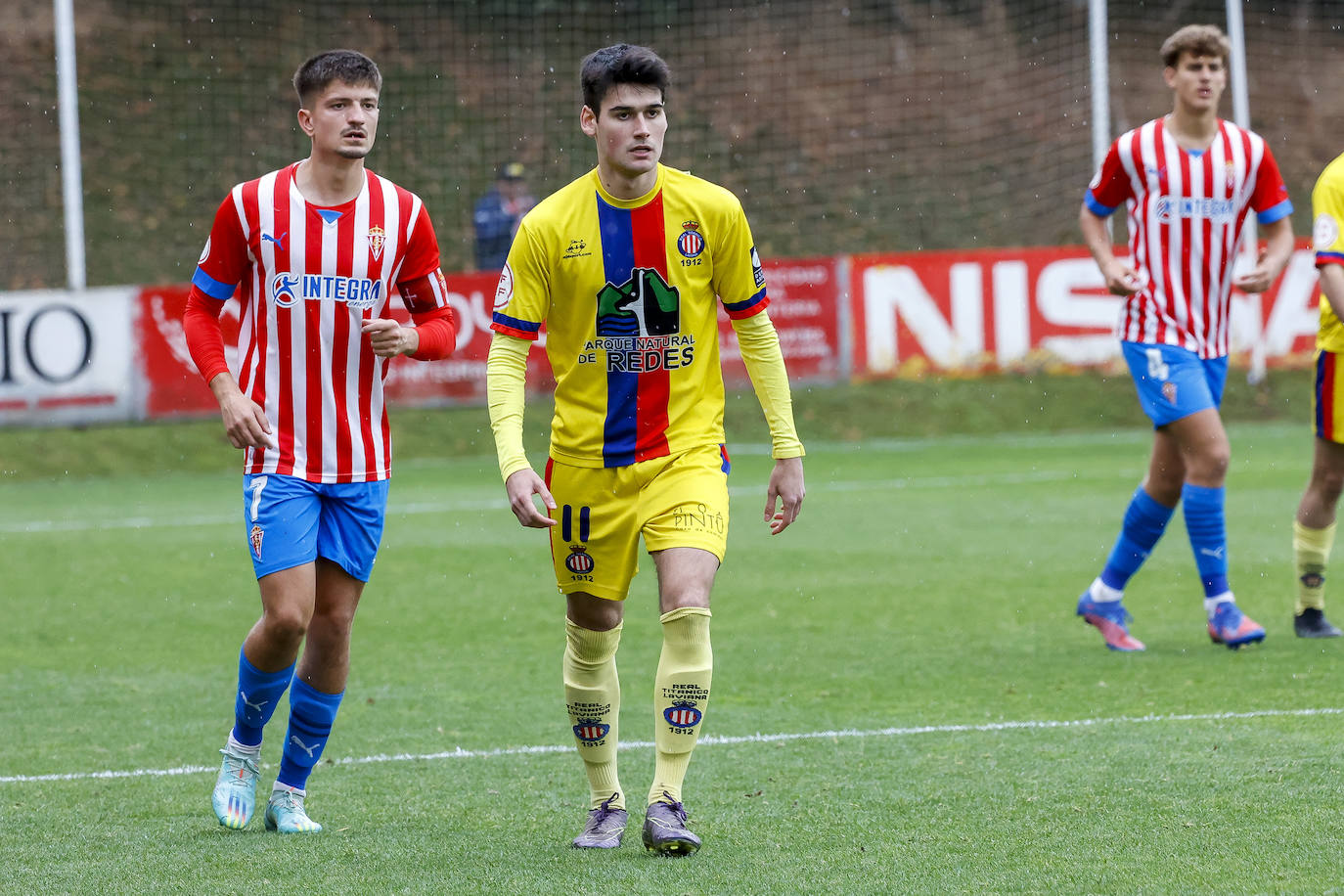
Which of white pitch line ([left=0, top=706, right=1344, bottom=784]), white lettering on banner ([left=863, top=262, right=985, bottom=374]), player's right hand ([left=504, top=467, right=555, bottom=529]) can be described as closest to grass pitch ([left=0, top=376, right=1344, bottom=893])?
white pitch line ([left=0, top=706, right=1344, bottom=784])

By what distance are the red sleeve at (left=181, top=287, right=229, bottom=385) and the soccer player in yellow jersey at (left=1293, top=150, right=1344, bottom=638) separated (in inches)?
168

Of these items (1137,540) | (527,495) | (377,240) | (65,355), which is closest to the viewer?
(527,495)

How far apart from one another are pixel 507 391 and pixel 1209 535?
12.0 ft

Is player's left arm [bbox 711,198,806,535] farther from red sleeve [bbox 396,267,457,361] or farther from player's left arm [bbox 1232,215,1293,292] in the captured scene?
player's left arm [bbox 1232,215,1293,292]

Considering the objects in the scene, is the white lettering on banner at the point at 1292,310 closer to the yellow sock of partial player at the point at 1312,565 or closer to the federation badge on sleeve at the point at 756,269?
the yellow sock of partial player at the point at 1312,565

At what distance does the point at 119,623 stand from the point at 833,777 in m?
4.52

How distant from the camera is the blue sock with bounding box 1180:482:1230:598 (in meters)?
6.72

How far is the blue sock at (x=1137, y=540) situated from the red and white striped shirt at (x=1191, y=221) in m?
0.66

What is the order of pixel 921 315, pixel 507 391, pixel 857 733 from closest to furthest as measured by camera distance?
pixel 507 391 < pixel 857 733 < pixel 921 315

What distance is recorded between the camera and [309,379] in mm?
4500

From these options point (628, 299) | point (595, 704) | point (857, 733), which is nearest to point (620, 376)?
point (628, 299)

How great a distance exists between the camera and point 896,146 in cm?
2731

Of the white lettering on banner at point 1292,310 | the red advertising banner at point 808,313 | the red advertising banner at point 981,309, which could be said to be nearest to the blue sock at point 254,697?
the red advertising banner at point 808,313

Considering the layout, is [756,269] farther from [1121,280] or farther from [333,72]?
[1121,280]
